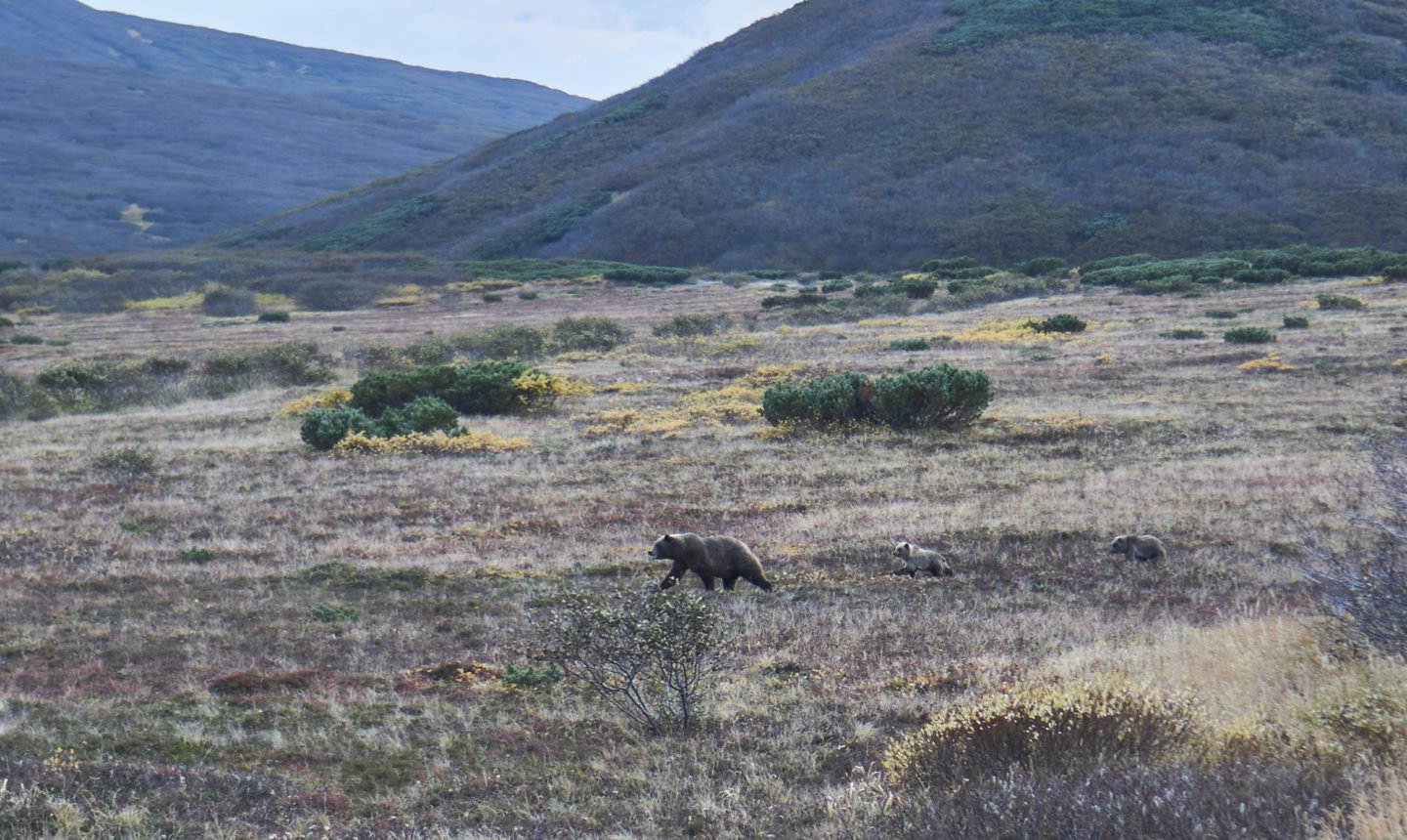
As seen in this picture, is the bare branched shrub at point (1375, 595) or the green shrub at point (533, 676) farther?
the green shrub at point (533, 676)

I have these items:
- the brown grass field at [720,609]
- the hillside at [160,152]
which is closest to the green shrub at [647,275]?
the brown grass field at [720,609]

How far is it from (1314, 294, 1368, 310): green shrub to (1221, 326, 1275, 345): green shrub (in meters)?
7.25

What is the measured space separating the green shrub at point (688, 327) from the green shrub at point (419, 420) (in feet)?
55.3

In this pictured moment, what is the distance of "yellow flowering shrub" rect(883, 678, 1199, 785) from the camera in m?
4.68

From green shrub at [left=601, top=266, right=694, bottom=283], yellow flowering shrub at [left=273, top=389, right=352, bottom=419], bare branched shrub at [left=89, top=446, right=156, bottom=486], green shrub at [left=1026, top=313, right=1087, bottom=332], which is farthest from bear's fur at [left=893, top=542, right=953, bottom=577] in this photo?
green shrub at [left=601, top=266, right=694, bottom=283]

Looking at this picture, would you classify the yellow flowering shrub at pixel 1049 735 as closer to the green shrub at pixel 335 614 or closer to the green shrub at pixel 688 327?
the green shrub at pixel 335 614

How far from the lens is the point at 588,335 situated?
3547 cm

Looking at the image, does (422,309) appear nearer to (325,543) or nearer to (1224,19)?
(325,543)

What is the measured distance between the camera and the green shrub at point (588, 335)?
114 ft

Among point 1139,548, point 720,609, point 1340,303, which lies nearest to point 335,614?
point 720,609

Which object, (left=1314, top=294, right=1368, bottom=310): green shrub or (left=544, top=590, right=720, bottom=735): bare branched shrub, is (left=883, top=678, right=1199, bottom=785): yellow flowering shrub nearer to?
(left=544, top=590, right=720, bottom=735): bare branched shrub

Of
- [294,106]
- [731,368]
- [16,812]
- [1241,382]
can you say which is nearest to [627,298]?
[731,368]

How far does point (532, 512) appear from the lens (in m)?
13.7

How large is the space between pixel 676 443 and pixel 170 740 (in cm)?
1231
